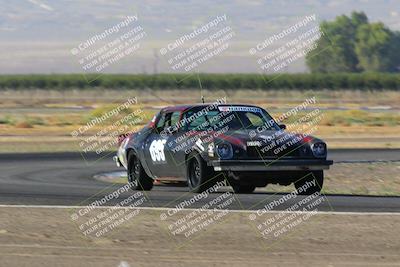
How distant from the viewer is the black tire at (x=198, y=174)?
16234 mm

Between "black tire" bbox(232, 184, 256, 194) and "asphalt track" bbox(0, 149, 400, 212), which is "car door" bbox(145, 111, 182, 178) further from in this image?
"black tire" bbox(232, 184, 256, 194)

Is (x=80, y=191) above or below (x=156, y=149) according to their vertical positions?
below

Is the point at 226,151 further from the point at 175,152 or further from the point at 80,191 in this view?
the point at 80,191

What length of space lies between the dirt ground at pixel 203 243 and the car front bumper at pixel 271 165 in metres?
1.93

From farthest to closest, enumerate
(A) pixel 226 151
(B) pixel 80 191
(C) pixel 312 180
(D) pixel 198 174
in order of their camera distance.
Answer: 1. (B) pixel 80 191
2. (C) pixel 312 180
3. (D) pixel 198 174
4. (A) pixel 226 151

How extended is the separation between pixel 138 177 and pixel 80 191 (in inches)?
39.3

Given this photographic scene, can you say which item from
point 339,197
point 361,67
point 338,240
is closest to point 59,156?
point 339,197

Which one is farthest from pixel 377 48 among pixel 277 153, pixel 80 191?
pixel 277 153

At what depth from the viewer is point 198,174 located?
16.5 meters

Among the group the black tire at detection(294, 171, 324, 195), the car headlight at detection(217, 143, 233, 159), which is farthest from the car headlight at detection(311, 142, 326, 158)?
the car headlight at detection(217, 143, 233, 159)

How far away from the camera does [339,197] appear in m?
17.5

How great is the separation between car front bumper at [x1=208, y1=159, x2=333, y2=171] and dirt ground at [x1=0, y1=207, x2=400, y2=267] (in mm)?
1934

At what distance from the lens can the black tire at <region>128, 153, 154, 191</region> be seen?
1838cm

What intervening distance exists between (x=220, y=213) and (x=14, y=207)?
2886 mm
